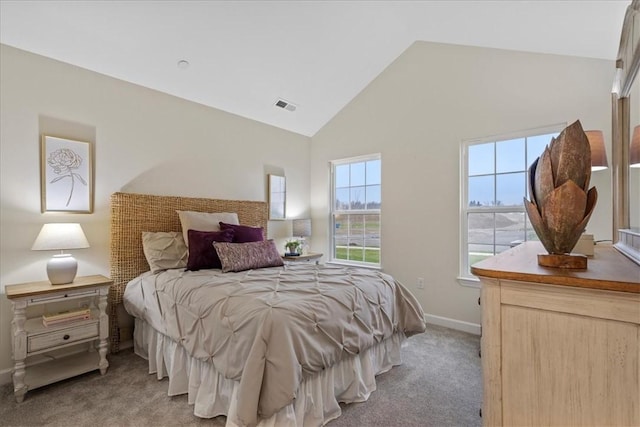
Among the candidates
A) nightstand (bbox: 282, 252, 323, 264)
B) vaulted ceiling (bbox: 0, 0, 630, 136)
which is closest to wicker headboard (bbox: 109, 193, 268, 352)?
vaulted ceiling (bbox: 0, 0, 630, 136)

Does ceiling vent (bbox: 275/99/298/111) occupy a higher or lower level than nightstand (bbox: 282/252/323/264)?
higher

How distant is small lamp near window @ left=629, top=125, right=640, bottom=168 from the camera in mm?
1210

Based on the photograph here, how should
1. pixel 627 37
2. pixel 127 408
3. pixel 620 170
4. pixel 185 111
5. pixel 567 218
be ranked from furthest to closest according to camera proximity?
pixel 185 111, pixel 127 408, pixel 620 170, pixel 627 37, pixel 567 218

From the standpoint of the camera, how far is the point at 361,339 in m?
1.97

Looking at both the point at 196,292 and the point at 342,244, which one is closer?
the point at 196,292

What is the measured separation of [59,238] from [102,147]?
3.00 feet

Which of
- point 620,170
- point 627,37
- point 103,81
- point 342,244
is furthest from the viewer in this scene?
point 342,244

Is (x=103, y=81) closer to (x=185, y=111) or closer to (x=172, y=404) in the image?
(x=185, y=111)

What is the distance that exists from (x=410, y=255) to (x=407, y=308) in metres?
1.25

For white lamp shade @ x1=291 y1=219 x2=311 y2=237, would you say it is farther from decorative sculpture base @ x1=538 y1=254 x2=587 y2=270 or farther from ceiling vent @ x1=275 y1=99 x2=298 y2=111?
decorative sculpture base @ x1=538 y1=254 x2=587 y2=270

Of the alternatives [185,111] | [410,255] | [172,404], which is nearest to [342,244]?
[410,255]

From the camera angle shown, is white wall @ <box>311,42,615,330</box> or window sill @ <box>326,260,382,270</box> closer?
white wall @ <box>311,42,615,330</box>

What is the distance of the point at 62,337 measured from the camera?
7.03ft

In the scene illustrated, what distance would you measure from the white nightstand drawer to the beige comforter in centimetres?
33
